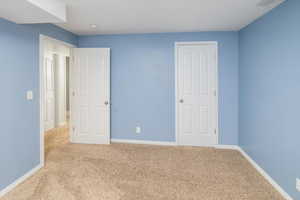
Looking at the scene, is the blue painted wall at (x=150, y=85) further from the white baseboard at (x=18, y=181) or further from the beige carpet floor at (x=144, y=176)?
the white baseboard at (x=18, y=181)

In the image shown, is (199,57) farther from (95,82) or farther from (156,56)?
(95,82)

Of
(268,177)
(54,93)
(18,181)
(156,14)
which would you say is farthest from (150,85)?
(54,93)

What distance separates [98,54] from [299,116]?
3498mm

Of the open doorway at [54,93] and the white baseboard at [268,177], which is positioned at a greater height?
the open doorway at [54,93]

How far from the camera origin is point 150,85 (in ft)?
13.1

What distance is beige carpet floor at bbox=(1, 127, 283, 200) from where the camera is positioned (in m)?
2.23

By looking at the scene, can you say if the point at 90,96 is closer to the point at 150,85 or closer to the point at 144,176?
the point at 150,85

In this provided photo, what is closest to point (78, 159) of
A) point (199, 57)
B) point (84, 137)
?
point (84, 137)

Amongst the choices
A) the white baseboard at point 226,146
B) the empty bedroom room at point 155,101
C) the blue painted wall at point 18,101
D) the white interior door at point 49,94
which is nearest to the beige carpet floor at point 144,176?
the empty bedroom room at point 155,101

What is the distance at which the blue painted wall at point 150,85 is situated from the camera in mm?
3777

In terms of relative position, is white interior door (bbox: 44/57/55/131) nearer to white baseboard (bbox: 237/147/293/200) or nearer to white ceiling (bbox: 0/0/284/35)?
white ceiling (bbox: 0/0/284/35)

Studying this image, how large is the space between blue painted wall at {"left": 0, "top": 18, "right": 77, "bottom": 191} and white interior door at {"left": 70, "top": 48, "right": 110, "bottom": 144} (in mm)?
1132

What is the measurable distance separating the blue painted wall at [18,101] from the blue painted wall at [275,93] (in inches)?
129

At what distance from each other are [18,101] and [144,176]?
6.47 ft
